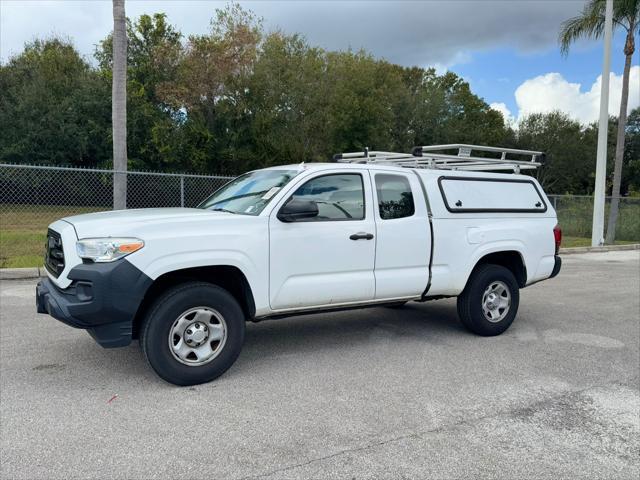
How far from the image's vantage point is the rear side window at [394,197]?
17.2ft

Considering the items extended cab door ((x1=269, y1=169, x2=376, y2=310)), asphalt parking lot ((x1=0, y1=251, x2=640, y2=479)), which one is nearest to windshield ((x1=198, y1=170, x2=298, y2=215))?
extended cab door ((x1=269, y1=169, x2=376, y2=310))

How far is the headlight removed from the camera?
3982 millimetres

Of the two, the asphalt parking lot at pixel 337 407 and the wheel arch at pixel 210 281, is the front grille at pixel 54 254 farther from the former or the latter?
the asphalt parking lot at pixel 337 407

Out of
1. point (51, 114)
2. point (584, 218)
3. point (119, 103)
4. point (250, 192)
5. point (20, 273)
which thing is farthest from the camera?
point (51, 114)

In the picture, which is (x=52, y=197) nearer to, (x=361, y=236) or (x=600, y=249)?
(x=361, y=236)

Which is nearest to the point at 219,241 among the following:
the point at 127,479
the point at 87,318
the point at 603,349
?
the point at 87,318

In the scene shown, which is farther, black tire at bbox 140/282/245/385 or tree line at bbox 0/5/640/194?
tree line at bbox 0/5/640/194

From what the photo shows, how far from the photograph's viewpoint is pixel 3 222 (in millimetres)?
10781

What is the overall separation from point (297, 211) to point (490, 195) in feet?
8.76

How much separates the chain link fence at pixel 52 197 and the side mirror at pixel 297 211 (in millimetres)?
6684

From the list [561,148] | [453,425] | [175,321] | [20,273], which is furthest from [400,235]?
[561,148]

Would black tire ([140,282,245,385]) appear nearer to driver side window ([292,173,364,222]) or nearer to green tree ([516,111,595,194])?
driver side window ([292,173,364,222])

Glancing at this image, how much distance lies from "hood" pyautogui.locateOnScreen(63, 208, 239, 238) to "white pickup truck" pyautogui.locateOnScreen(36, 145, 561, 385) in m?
0.01

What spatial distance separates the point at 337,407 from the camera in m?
3.95
